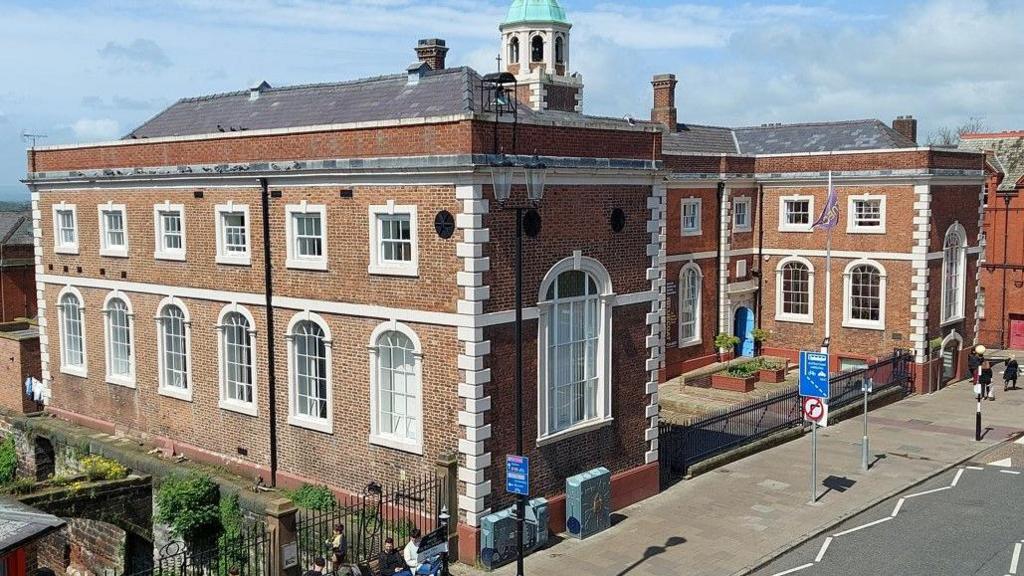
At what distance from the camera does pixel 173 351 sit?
23.8 meters

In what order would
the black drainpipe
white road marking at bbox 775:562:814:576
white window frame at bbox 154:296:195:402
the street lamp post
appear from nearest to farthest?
the street lamp post → white road marking at bbox 775:562:814:576 → the black drainpipe → white window frame at bbox 154:296:195:402

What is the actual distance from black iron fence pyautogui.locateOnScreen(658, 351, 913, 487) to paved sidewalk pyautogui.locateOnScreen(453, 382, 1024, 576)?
62 cm

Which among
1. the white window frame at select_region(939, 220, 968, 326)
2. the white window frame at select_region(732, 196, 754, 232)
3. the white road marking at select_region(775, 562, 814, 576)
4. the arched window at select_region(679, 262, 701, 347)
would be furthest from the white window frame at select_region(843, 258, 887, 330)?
the white road marking at select_region(775, 562, 814, 576)

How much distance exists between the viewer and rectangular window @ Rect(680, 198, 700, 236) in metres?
35.2

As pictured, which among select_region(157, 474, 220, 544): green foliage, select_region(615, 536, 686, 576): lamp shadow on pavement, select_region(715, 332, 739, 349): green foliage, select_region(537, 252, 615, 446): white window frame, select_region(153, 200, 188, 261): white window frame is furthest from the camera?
select_region(715, 332, 739, 349): green foliage

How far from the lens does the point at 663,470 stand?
2270cm

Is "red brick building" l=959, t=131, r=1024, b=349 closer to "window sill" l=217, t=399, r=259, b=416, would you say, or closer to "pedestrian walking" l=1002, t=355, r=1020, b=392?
"pedestrian walking" l=1002, t=355, r=1020, b=392

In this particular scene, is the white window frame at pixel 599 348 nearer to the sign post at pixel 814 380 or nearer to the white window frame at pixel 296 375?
the white window frame at pixel 296 375

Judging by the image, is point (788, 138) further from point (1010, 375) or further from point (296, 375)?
point (296, 375)

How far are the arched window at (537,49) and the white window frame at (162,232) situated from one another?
91.5ft

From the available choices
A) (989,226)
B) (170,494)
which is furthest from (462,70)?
(989,226)

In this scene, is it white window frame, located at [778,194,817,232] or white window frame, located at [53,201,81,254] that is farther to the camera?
white window frame, located at [778,194,817,232]

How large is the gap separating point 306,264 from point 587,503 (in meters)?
7.90

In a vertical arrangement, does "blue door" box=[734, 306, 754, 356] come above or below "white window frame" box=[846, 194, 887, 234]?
below
